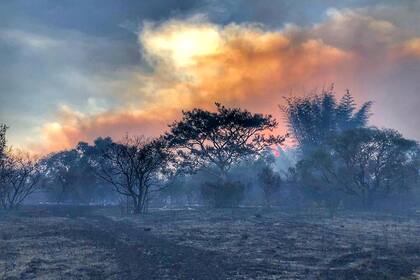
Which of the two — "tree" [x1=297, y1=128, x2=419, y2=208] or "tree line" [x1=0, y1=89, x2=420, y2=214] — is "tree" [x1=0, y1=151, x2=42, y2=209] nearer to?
"tree line" [x1=0, y1=89, x2=420, y2=214]

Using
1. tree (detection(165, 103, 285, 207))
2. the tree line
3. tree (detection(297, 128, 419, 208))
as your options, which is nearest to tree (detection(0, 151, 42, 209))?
the tree line

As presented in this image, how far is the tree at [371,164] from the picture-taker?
220 ft

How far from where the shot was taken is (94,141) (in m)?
109

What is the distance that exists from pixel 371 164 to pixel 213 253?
51.1 meters

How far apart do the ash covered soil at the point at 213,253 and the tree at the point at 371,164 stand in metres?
28.9

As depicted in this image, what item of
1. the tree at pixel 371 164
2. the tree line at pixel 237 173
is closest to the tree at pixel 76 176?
the tree line at pixel 237 173

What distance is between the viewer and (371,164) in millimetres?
67938

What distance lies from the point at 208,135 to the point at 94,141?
149 feet

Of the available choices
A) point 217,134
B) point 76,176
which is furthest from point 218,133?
point 76,176

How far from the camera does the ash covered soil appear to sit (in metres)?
19.3

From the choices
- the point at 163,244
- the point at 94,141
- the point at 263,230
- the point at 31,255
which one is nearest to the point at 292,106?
the point at 94,141

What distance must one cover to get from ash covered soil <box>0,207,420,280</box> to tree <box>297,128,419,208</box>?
94.8 feet

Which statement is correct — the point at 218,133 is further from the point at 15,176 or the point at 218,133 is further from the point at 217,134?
the point at 15,176

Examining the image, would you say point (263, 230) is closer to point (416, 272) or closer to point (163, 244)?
point (163, 244)
